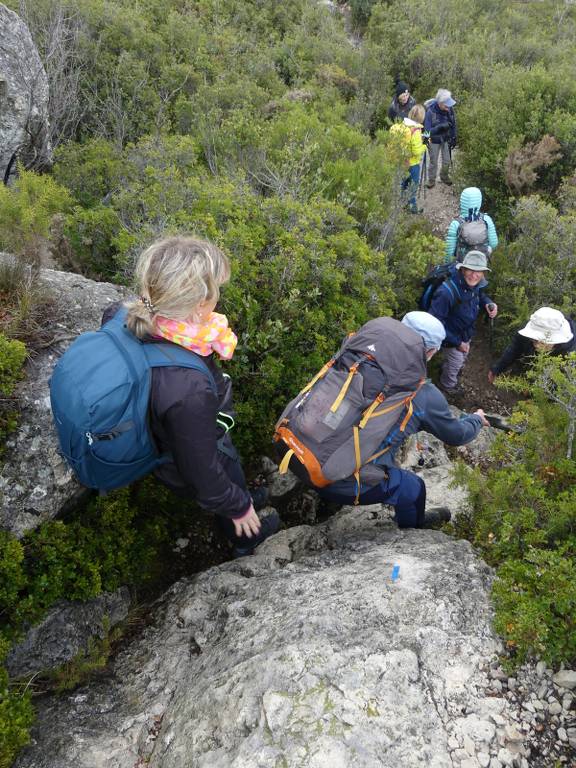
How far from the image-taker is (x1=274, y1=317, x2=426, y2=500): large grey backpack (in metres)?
3.35

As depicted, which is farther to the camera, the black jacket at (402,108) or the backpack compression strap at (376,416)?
the black jacket at (402,108)

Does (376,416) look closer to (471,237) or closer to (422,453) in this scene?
(422,453)

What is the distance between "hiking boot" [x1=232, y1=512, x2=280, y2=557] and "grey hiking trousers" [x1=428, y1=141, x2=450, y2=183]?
932 cm

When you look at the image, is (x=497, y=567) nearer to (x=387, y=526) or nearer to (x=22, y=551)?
(x=387, y=526)

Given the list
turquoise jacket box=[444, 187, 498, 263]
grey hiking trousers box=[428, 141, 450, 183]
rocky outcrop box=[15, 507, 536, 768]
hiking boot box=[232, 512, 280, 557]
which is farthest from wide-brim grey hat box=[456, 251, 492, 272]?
grey hiking trousers box=[428, 141, 450, 183]

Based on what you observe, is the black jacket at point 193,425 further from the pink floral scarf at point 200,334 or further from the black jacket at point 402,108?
the black jacket at point 402,108

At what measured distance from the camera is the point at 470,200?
274 inches

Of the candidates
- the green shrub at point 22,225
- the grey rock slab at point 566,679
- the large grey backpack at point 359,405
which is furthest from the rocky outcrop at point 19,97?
the grey rock slab at point 566,679

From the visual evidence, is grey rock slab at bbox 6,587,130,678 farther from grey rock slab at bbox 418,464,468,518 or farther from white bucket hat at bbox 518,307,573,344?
white bucket hat at bbox 518,307,573,344

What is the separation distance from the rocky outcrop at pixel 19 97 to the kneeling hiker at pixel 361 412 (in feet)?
21.2

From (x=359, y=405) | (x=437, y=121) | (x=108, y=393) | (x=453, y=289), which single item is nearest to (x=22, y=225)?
(x=108, y=393)

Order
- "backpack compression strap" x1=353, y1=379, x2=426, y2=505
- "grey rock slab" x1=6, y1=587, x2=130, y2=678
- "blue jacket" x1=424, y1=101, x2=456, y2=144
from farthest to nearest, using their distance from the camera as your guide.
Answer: "blue jacket" x1=424, y1=101, x2=456, y2=144
"backpack compression strap" x1=353, y1=379, x2=426, y2=505
"grey rock slab" x1=6, y1=587, x2=130, y2=678

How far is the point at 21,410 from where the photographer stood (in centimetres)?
328

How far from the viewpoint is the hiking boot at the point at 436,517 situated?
427 centimetres
